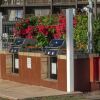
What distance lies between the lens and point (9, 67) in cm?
1850

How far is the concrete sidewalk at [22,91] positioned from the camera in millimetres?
14295

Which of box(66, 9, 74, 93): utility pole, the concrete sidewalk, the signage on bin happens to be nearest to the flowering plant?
the signage on bin

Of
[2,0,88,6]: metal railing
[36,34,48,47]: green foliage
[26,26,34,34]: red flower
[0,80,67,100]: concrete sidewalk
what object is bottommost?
[0,80,67,100]: concrete sidewalk

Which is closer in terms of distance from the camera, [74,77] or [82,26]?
[74,77]

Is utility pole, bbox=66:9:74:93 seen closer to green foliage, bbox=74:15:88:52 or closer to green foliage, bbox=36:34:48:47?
green foliage, bbox=74:15:88:52

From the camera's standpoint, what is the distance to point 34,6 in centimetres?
7912

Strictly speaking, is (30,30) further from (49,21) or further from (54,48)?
(54,48)

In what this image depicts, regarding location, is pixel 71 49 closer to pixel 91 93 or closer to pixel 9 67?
pixel 91 93

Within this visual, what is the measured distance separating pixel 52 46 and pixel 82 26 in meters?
1.82

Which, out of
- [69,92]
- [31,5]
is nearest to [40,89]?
[69,92]

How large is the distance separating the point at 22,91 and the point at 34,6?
6437 centimetres

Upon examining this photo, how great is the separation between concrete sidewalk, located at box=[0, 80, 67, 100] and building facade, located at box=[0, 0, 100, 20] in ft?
186

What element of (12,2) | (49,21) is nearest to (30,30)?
(49,21)

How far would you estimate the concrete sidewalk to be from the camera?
46.9ft
